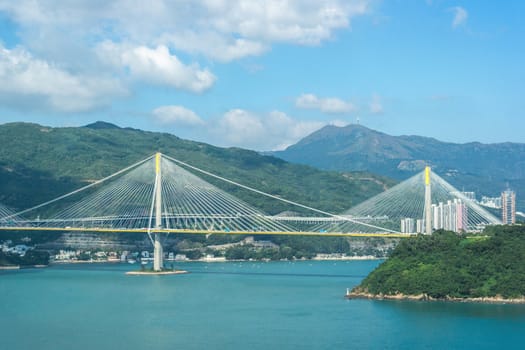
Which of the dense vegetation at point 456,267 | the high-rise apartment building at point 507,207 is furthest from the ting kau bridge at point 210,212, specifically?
the high-rise apartment building at point 507,207

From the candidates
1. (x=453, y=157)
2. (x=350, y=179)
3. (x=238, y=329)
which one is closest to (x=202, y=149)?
(x=350, y=179)

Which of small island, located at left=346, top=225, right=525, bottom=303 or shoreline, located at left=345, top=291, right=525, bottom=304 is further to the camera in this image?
small island, located at left=346, top=225, right=525, bottom=303

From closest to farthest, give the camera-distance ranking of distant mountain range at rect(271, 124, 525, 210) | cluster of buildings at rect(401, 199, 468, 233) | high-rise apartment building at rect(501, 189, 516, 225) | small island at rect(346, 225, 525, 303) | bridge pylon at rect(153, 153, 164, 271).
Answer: small island at rect(346, 225, 525, 303), cluster of buildings at rect(401, 199, 468, 233), bridge pylon at rect(153, 153, 164, 271), high-rise apartment building at rect(501, 189, 516, 225), distant mountain range at rect(271, 124, 525, 210)

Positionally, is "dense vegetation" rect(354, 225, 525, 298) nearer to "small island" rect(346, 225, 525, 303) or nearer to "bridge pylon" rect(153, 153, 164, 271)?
"small island" rect(346, 225, 525, 303)

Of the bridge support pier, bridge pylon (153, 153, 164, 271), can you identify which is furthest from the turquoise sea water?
the bridge support pier

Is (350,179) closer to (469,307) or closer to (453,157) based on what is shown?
(469,307)

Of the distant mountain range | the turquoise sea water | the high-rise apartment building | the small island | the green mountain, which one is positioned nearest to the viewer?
the turquoise sea water

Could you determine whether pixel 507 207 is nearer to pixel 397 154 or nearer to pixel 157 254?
pixel 157 254

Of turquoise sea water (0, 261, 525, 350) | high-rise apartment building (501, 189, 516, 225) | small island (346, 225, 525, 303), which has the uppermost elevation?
high-rise apartment building (501, 189, 516, 225)
